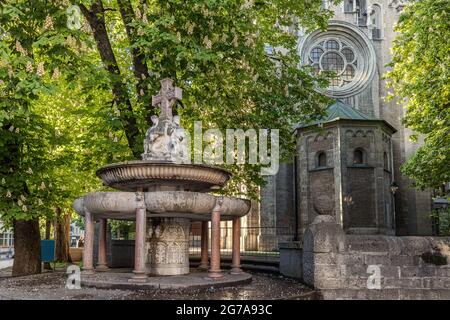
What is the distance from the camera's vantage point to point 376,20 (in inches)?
1372

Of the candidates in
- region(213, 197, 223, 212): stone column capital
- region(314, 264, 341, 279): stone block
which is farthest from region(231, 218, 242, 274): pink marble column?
region(314, 264, 341, 279): stone block

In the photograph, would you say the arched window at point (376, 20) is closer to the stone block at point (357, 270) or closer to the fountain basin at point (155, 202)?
the stone block at point (357, 270)

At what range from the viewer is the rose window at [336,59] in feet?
109

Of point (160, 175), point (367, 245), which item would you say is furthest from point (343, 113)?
point (160, 175)

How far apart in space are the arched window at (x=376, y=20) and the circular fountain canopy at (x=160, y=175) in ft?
95.7

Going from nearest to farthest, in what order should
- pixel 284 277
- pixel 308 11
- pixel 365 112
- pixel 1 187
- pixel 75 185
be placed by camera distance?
pixel 284 277
pixel 1 187
pixel 308 11
pixel 75 185
pixel 365 112

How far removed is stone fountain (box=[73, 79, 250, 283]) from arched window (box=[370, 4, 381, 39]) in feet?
94.8

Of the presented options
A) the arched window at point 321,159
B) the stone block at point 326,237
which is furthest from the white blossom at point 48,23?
the arched window at point 321,159

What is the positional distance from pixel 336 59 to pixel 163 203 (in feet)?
95.8

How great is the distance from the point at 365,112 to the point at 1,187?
87.7 feet

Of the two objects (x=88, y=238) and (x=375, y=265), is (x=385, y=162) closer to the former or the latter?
(x=375, y=265)

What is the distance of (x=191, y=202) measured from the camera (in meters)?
7.46

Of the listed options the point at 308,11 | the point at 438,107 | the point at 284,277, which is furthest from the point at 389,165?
→ the point at 284,277

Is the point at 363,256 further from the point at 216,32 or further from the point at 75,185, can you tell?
the point at 75,185
